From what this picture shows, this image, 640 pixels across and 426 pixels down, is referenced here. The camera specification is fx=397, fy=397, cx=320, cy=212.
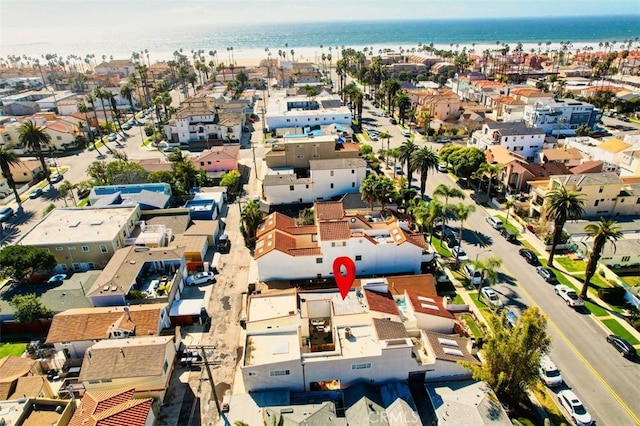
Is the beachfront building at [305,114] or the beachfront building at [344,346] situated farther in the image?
the beachfront building at [305,114]

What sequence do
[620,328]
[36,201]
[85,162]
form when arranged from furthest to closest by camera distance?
[85,162] → [36,201] → [620,328]

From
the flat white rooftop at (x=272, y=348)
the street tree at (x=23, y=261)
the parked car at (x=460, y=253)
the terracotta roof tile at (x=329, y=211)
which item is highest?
the terracotta roof tile at (x=329, y=211)

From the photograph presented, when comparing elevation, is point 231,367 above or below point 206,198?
below

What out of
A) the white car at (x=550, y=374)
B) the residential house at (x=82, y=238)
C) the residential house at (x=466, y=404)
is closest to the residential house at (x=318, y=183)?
the residential house at (x=82, y=238)

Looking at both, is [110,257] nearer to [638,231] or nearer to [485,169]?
[485,169]

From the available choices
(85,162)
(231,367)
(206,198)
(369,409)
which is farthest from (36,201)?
(369,409)

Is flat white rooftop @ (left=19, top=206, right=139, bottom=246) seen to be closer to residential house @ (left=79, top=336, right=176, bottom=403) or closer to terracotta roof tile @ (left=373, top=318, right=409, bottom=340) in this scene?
residential house @ (left=79, top=336, right=176, bottom=403)

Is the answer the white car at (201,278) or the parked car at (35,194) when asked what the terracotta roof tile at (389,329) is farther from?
the parked car at (35,194)
